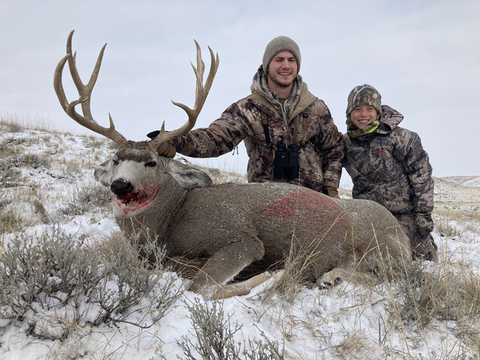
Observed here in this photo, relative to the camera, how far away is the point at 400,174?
493 cm

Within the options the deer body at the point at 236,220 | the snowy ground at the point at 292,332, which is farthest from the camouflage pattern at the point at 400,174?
the snowy ground at the point at 292,332

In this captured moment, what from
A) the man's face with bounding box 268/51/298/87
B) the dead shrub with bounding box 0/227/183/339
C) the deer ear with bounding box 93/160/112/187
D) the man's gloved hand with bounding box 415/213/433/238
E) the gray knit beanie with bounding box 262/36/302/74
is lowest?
the man's gloved hand with bounding box 415/213/433/238

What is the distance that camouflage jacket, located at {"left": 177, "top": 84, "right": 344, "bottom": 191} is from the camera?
4902 mm

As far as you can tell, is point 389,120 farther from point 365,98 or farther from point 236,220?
point 236,220

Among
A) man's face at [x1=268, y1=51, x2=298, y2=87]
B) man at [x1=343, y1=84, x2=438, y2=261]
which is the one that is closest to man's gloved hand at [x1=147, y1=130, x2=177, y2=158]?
man's face at [x1=268, y1=51, x2=298, y2=87]

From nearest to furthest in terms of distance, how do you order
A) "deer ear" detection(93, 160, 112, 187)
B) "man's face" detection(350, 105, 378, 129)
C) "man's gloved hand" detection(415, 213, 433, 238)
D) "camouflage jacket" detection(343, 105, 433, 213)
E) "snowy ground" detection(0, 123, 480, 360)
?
"snowy ground" detection(0, 123, 480, 360) < "deer ear" detection(93, 160, 112, 187) < "man's gloved hand" detection(415, 213, 433, 238) < "camouflage jacket" detection(343, 105, 433, 213) < "man's face" detection(350, 105, 378, 129)

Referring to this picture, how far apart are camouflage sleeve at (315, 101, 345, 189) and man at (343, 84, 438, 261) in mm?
220

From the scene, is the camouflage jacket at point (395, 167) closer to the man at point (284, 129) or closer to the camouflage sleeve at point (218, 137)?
the man at point (284, 129)

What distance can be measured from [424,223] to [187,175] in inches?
125

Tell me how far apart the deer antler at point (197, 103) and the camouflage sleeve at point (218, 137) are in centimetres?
43

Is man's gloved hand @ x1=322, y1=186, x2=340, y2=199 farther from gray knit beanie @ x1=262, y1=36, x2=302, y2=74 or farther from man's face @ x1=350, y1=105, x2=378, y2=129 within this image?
gray knit beanie @ x1=262, y1=36, x2=302, y2=74

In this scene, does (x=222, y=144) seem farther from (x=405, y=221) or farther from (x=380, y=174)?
(x=405, y=221)

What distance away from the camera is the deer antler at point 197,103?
3.43 meters

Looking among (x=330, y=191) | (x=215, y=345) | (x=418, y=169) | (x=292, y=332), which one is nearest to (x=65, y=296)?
(x=215, y=345)
